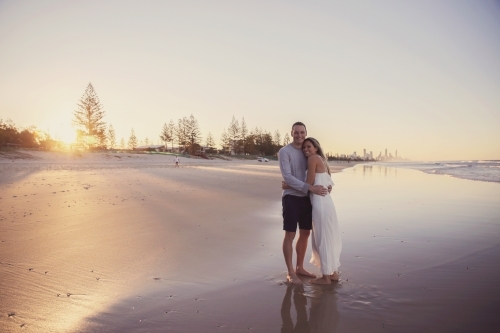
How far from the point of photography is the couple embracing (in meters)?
3.79

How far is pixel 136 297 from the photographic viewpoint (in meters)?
3.21

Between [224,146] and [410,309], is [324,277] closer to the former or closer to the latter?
[410,309]

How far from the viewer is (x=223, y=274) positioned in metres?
3.93

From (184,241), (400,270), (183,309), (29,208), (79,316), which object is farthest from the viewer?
(29,208)

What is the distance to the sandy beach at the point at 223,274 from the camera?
9.25 ft

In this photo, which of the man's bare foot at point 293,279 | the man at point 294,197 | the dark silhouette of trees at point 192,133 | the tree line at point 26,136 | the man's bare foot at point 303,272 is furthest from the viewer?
the dark silhouette of trees at point 192,133

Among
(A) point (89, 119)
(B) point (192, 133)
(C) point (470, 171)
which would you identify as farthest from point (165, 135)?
(C) point (470, 171)

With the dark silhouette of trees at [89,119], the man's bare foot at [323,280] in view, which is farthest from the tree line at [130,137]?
the man's bare foot at [323,280]

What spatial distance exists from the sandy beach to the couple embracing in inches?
10.6

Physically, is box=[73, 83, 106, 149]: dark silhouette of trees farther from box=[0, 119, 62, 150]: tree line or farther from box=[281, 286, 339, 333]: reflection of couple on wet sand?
box=[281, 286, 339, 333]: reflection of couple on wet sand

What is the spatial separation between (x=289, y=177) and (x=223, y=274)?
5.10 feet

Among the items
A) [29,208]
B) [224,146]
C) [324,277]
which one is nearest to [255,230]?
[324,277]

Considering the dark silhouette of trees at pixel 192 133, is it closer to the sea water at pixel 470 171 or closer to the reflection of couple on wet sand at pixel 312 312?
the sea water at pixel 470 171

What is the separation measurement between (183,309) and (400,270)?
299cm
